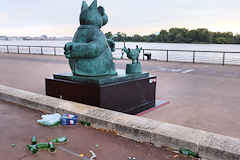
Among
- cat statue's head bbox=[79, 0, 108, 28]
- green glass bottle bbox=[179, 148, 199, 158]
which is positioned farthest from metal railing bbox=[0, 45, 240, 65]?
green glass bottle bbox=[179, 148, 199, 158]

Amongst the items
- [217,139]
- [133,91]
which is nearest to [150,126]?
[217,139]

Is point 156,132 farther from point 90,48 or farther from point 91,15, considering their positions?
point 91,15

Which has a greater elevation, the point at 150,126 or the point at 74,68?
the point at 74,68

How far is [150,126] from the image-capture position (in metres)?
3.68

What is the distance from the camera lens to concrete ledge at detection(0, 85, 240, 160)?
2992mm

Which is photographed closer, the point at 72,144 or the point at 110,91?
the point at 72,144

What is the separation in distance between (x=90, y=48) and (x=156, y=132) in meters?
2.62

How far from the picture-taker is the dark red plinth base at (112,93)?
17.1 feet

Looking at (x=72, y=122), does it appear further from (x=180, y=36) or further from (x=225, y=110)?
(x=180, y=36)

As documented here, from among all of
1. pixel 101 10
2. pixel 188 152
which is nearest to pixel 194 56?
pixel 101 10

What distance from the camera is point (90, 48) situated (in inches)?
209

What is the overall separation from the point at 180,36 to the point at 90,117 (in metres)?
25.2

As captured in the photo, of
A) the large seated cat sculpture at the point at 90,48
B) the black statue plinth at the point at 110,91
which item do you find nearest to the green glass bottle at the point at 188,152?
the black statue plinth at the point at 110,91

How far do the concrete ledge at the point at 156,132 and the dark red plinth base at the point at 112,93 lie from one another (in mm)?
512
